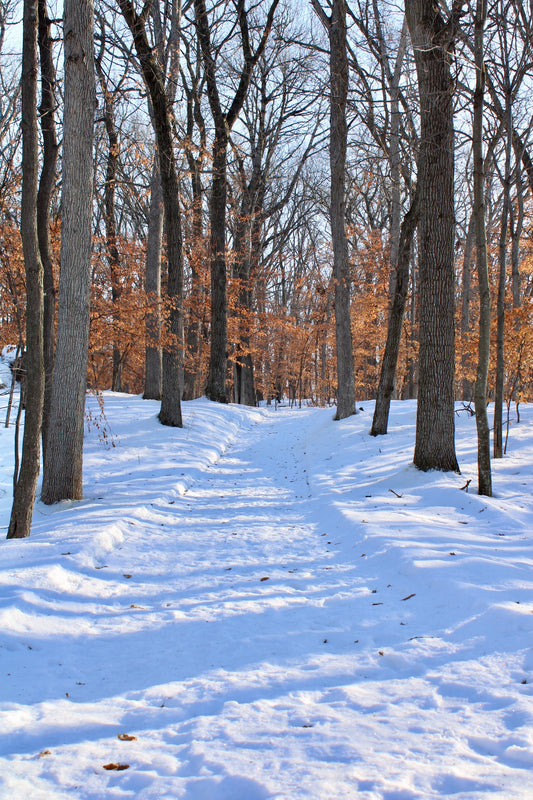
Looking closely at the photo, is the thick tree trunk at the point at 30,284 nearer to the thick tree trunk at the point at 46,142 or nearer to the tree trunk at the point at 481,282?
the thick tree trunk at the point at 46,142

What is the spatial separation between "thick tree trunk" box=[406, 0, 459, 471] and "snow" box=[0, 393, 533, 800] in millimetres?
A: 693

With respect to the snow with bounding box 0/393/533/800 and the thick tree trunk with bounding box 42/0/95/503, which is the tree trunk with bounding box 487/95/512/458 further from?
the thick tree trunk with bounding box 42/0/95/503

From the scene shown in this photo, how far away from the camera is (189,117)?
18.6 meters

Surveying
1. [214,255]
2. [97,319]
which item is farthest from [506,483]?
[214,255]

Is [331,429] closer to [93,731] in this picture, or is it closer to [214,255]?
[214,255]

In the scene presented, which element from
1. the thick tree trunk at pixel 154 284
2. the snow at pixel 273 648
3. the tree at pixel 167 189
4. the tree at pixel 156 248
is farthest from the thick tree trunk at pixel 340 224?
the snow at pixel 273 648

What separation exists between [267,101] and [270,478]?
701 inches

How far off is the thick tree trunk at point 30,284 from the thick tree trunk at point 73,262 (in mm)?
1085

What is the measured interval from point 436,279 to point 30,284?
508 cm

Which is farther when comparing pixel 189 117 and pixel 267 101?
pixel 267 101

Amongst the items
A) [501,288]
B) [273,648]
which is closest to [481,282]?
[501,288]

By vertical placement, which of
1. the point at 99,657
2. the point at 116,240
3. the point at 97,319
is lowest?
the point at 99,657

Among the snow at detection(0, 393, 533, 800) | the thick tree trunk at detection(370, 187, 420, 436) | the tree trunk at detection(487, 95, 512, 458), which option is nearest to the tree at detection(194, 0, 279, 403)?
the thick tree trunk at detection(370, 187, 420, 436)

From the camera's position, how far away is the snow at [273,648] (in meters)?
1.82
